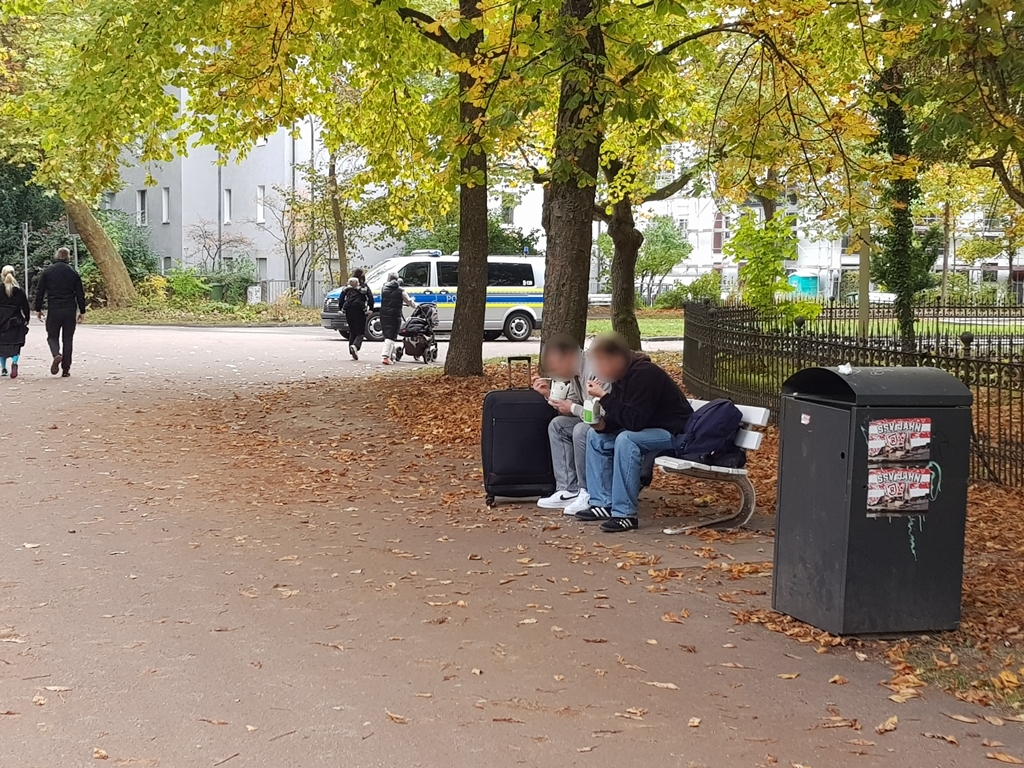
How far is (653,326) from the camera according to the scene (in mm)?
37844

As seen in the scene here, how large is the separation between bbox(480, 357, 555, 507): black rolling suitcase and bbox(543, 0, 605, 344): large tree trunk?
8.20 feet

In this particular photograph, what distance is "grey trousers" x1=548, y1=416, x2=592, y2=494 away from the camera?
9.02 m

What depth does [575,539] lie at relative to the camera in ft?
26.9

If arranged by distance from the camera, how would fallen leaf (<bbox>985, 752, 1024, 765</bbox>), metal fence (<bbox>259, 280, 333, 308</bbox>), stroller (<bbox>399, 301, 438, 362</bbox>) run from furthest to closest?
metal fence (<bbox>259, 280, 333, 308</bbox>) → stroller (<bbox>399, 301, 438, 362</bbox>) → fallen leaf (<bbox>985, 752, 1024, 765</bbox>)

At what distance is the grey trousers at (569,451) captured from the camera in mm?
9016

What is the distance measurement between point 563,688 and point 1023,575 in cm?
357

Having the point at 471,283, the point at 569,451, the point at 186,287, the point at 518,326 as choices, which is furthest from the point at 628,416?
the point at 186,287

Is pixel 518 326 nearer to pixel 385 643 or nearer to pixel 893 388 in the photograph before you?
pixel 893 388

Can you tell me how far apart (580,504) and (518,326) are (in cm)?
2291

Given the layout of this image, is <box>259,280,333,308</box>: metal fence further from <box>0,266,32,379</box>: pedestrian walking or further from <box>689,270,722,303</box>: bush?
<box>0,266,32,379</box>: pedestrian walking

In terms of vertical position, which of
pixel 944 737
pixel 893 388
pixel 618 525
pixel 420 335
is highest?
pixel 893 388

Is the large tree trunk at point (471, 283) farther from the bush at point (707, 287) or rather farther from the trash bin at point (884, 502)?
the bush at point (707, 287)

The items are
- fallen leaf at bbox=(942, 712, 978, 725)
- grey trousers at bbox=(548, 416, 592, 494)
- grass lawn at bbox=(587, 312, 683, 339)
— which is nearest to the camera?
fallen leaf at bbox=(942, 712, 978, 725)

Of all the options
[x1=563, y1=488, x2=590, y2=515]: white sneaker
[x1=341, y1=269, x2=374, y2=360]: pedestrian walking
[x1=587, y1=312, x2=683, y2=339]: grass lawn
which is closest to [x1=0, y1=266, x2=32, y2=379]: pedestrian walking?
[x1=341, y1=269, x2=374, y2=360]: pedestrian walking
